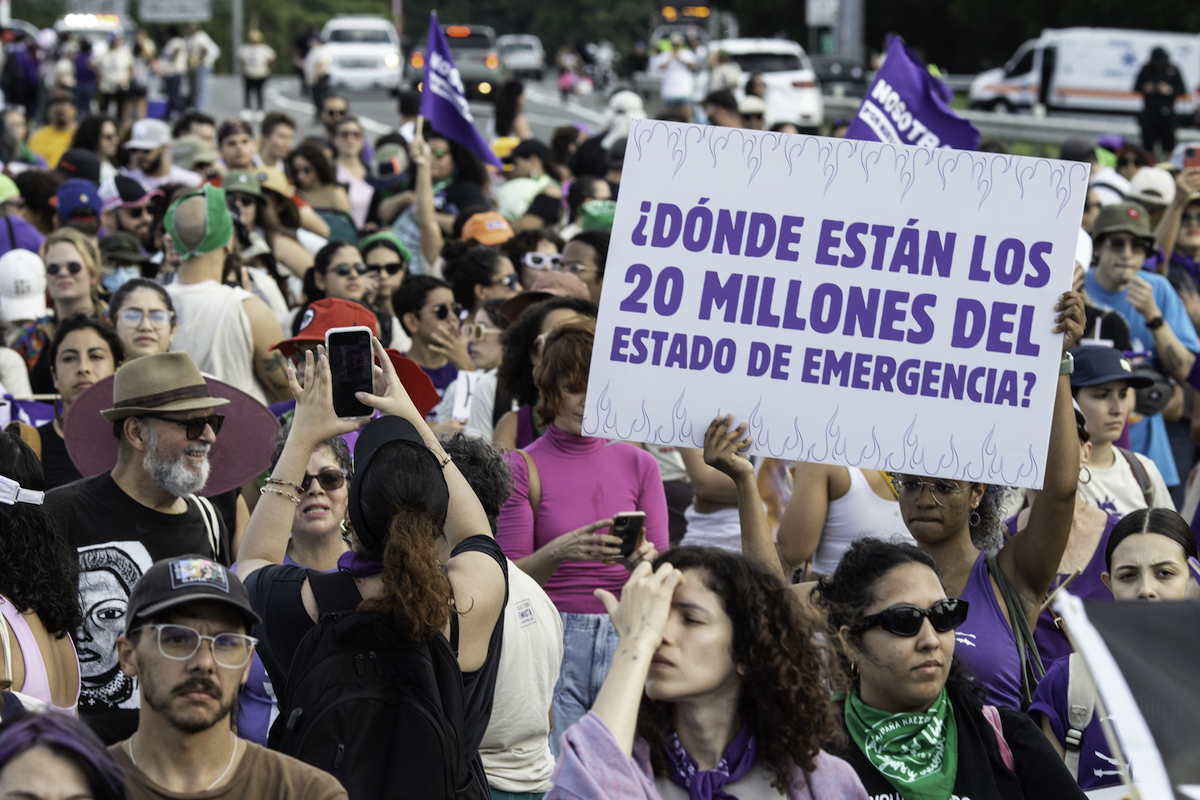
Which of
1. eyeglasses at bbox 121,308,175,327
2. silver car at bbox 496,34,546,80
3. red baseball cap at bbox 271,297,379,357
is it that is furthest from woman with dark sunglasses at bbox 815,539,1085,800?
silver car at bbox 496,34,546,80

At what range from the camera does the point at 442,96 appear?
10148 mm

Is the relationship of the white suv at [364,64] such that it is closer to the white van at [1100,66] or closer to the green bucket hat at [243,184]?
the white van at [1100,66]

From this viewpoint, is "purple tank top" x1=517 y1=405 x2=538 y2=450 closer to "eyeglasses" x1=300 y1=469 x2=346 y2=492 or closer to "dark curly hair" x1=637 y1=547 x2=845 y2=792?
"eyeglasses" x1=300 y1=469 x2=346 y2=492

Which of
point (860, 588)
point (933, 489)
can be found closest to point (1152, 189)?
point (933, 489)

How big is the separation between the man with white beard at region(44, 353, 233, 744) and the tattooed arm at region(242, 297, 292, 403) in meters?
1.98

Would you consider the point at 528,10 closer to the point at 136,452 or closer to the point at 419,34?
the point at 419,34

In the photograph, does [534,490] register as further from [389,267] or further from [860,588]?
[389,267]

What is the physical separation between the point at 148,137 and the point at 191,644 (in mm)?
9090

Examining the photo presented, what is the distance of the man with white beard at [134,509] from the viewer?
13.8 feet

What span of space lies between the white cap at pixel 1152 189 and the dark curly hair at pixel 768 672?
838 centimetres

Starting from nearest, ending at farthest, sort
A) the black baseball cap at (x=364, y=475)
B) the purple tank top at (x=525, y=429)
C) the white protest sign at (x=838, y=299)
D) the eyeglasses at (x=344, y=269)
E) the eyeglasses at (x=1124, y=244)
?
1. the black baseball cap at (x=364, y=475)
2. the white protest sign at (x=838, y=299)
3. the purple tank top at (x=525, y=429)
4. the eyeglasses at (x=344, y=269)
5. the eyeglasses at (x=1124, y=244)

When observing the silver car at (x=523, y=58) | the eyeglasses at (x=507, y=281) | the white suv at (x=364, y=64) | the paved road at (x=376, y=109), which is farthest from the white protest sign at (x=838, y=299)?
the silver car at (x=523, y=58)

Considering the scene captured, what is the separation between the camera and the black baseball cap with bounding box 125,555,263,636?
3018 mm

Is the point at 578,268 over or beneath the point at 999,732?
over
